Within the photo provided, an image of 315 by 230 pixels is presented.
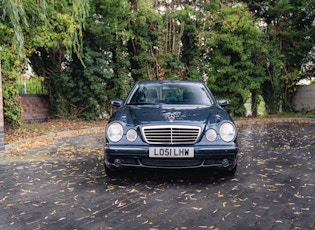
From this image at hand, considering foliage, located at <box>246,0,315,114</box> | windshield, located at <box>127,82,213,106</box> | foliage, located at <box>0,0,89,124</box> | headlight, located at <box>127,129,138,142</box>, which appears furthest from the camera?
foliage, located at <box>246,0,315,114</box>

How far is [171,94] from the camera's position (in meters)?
5.75

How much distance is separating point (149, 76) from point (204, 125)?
11.5 m

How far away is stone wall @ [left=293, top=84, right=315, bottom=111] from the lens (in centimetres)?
1918

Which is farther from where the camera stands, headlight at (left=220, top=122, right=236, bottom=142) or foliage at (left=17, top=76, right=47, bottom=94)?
foliage at (left=17, top=76, right=47, bottom=94)

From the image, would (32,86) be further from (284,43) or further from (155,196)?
(284,43)

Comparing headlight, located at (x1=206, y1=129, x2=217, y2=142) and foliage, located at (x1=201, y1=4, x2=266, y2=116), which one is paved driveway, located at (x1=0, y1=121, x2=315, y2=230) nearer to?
headlight, located at (x1=206, y1=129, x2=217, y2=142)

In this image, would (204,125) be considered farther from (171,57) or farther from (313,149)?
(171,57)

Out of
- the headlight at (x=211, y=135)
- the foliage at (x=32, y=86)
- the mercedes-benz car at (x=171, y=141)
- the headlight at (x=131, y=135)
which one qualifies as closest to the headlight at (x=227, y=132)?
the mercedes-benz car at (x=171, y=141)

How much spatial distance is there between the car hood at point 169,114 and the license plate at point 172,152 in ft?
1.31

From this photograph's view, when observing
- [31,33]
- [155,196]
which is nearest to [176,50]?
[31,33]

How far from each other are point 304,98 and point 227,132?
16.7m

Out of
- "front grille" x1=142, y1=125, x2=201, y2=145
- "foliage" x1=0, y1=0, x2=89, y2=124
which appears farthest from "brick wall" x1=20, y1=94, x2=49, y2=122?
"front grille" x1=142, y1=125, x2=201, y2=145

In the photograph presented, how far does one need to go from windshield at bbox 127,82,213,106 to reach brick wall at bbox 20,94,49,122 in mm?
8594

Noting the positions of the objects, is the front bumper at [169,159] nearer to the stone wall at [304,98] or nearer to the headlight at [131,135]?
the headlight at [131,135]
